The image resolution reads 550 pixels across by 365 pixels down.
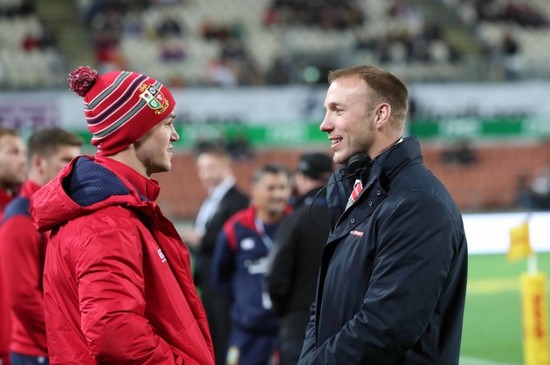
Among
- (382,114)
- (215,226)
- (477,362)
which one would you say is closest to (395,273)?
(382,114)

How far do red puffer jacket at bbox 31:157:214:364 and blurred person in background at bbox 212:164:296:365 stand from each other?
408 cm

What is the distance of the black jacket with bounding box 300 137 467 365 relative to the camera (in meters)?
3.12

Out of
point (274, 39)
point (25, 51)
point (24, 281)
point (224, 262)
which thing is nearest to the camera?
point (24, 281)

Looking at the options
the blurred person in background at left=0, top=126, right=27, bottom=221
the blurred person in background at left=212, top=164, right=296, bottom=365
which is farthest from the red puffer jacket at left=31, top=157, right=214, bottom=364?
the blurred person in background at left=212, top=164, right=296, bottom=365

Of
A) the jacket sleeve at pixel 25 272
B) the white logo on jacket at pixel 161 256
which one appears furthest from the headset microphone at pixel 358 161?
the jacket sleeve at pixel 25 272

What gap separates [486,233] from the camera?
61.6 ft

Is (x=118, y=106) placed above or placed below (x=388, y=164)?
above

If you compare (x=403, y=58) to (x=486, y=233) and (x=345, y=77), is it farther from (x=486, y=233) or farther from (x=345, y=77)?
(x=345, y=77)

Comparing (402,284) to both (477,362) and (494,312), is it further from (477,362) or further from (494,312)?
(494,312)

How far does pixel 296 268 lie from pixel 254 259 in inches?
49.8

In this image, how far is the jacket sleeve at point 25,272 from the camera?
15.2ft

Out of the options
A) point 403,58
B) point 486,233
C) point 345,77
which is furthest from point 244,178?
point 345,77

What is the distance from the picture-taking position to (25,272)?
4.66 m

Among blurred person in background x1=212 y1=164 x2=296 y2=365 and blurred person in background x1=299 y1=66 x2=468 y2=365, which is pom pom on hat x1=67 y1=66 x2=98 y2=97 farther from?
blurred person in background x1=212 y1=164 x2=296 y2=365
